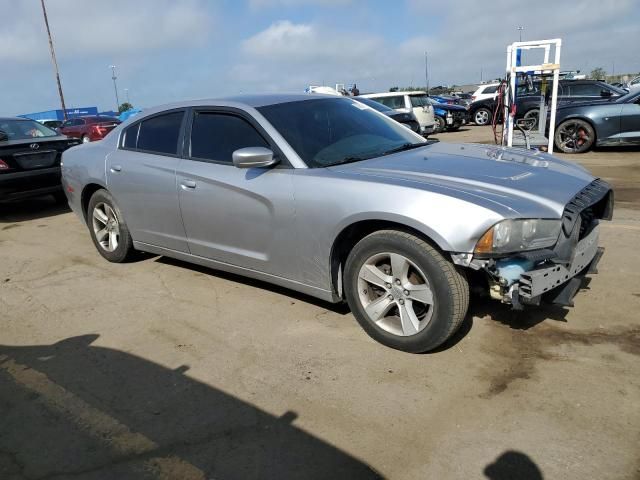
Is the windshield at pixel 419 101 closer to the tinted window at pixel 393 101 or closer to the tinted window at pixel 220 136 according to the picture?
the tinted window at pixel 393 101

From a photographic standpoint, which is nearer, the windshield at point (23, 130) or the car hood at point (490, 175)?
the car hood at point (490, 175)

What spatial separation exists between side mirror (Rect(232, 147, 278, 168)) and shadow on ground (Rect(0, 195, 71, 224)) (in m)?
5.92

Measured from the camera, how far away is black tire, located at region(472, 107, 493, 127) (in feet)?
72.3

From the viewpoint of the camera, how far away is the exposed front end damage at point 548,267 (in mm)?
2879

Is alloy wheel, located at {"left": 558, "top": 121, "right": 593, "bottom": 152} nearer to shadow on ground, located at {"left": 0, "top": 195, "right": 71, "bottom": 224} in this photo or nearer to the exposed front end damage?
the exposed front end damage

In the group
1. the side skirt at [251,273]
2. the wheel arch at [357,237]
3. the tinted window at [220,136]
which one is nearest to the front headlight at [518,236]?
the wheel arch at [357,237]

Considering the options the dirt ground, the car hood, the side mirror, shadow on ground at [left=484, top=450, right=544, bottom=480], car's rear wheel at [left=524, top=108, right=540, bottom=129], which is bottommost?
shadow on ground at [left=484, top=450, right=544, bottom=480]

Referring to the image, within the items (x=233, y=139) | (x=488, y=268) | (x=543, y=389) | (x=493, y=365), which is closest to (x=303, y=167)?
(x=233, y=139)

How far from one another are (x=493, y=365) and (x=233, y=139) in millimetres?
2439

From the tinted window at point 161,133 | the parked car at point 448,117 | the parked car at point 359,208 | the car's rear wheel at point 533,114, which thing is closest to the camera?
the parked car at point 359,208

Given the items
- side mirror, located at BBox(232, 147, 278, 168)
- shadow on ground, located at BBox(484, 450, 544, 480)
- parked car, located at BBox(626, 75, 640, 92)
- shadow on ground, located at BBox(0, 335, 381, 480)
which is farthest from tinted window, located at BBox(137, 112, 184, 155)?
parked car, located at BBox(626, 75, 640, 92)

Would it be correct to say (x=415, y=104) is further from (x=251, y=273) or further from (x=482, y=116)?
(x=251, y=273)

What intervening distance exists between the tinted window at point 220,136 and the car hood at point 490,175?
79 centimetres

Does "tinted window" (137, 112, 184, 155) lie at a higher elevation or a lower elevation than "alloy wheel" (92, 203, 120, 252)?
higher
